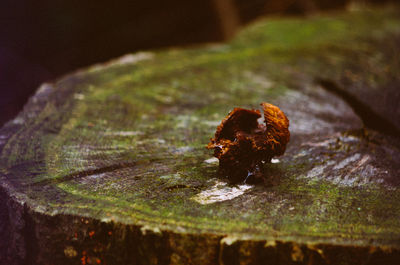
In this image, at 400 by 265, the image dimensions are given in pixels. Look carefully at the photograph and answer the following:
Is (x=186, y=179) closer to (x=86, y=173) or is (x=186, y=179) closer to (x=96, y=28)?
(x=86, y=173)

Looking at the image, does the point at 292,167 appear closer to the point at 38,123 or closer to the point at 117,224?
the point at 117,224

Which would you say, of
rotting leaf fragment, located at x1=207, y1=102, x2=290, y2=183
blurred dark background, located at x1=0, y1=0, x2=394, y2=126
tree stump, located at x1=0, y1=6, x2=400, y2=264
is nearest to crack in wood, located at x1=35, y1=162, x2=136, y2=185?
tree stump, located at x1=0, y1=6, x2=400, y2=264

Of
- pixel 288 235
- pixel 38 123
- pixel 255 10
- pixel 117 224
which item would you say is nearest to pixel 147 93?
pixel 38 123

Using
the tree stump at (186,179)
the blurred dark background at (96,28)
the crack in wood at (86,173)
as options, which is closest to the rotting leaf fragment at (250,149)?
the tree stump at (186,179)

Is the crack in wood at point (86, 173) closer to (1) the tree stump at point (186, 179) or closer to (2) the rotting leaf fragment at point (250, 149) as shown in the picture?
(1) the tree stump at point (186, 179)

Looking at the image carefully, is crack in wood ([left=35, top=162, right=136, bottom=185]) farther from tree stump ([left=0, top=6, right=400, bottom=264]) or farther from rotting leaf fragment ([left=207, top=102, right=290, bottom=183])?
rotting leaf fragment ([left=207, top=102, right=290, bottom=183])

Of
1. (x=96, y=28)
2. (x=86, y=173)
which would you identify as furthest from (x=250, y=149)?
(x=96, y=28)
